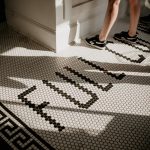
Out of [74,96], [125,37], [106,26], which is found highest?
[106,26]

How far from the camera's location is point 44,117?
142 centimetres

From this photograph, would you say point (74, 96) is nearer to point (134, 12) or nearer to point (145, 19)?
point (134, 12)

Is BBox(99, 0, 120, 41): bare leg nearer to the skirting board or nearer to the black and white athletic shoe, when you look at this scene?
the skirting board

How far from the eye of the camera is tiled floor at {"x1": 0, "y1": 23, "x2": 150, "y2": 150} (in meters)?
1.31

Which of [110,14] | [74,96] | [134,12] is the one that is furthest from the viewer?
[134,12]

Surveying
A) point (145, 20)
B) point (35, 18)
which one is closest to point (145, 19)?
point (145, 20)

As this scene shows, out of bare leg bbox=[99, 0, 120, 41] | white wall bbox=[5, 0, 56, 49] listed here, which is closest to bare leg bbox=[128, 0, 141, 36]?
bare leg bbox=[99, 0, 120, 41]

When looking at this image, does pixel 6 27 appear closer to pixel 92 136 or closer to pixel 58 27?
pixel 58 27

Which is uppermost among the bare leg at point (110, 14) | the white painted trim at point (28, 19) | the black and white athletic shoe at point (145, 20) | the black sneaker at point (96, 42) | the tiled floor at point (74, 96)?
the bare leg at point (110, 14)

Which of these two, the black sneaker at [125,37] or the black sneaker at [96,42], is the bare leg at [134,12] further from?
the black sneaker at [96,42]

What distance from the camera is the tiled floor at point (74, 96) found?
131 centimetres

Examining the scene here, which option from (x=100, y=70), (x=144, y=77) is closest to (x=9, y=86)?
(x=100, y=70)

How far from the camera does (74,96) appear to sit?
61.9 inches

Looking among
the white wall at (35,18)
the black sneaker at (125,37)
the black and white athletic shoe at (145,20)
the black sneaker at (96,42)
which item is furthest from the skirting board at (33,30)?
the black and white athletic shoe at (145,20)
